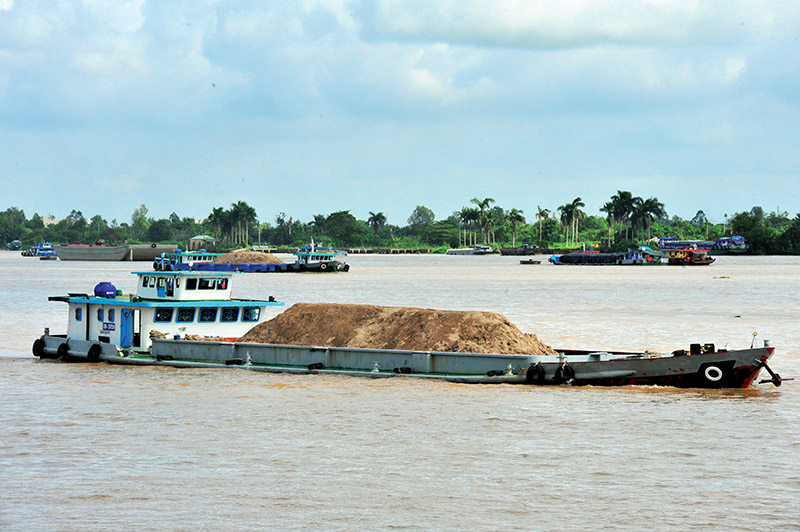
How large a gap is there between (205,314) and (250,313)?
1.82 m

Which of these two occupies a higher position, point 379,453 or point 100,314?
point 100,314

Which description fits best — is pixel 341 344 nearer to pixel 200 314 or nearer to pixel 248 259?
pixel 200 314

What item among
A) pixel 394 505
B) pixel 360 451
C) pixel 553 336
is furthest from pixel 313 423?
pixel 553 336

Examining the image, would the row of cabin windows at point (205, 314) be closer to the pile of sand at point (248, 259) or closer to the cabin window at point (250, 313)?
the cabin window at point (250, 313)

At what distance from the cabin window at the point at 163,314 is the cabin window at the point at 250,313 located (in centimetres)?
294

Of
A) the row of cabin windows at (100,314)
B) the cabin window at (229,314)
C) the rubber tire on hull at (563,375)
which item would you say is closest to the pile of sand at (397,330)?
the cabin window at (229,314)

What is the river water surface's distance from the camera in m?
16.7

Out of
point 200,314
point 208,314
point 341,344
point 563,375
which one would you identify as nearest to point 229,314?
point 208,314

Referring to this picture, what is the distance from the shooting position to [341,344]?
117 feet

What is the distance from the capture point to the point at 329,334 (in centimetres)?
3647

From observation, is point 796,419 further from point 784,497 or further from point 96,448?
point 96,448

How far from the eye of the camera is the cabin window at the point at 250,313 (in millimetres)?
39750

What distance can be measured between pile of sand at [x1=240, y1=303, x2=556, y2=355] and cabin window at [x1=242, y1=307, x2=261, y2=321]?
1.04 metres

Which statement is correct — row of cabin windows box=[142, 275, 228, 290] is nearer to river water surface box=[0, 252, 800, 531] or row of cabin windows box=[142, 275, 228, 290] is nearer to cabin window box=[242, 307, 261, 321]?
cabin window box=[242, 307, 261, 321]
